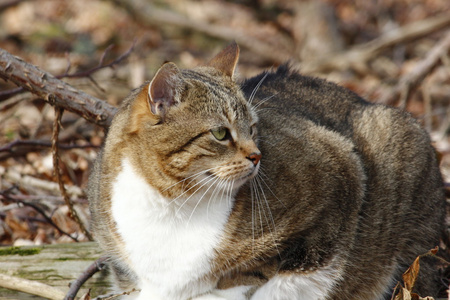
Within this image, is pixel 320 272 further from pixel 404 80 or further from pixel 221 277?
pixel 404 80

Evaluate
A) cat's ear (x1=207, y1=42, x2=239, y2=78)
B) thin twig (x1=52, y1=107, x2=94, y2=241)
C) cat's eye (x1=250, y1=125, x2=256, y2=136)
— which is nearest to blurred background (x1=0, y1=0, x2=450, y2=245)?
thin twig (x1=52, y1=107, x2=94, y2=241)

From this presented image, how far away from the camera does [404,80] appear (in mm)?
5785

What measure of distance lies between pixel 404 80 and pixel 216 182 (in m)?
3.69

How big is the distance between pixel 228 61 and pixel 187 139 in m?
0.70

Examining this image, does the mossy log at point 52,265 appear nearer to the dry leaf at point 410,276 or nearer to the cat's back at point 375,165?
the cat's back at point 375,165

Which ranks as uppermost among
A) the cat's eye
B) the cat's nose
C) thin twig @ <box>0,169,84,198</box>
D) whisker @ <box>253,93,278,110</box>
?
whisker @ <box>253,93,278,110</box>

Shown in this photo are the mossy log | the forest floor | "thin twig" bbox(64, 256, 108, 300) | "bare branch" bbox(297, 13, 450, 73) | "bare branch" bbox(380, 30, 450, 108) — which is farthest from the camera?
"bare branch" bbox(297, 13, 450, 73)

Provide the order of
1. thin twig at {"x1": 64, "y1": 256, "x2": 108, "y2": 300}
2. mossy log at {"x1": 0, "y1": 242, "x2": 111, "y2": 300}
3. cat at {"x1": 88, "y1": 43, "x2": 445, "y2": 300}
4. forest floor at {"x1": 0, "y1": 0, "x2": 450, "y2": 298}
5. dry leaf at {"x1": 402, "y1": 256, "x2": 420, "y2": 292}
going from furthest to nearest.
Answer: forest floor at {"x1": 0, "y1": 0, "x2": 450, "y2": 298}
mossy log at {"x1": 0, "y1": 242, "x2": 111, "y2": 300}
thin twig at {"x1": 64, "y1": 256, "x2": 108, "y2": 300}
dry leaf at {"x1": 402, "y1": 256, "x2": 420, "y2": 292}
cat at {"x1": 88, "y1": 43, "x2": 445, "y2": 300}

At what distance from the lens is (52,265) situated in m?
3.41

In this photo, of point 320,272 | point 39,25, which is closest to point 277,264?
point 320,272

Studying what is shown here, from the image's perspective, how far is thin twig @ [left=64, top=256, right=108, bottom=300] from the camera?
3.07m

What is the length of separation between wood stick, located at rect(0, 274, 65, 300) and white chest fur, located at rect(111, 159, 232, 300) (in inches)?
23.7

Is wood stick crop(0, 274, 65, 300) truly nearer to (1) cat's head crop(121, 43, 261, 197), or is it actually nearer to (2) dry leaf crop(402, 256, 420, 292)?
(1) cat's head crop(121, 43, 261, 197)

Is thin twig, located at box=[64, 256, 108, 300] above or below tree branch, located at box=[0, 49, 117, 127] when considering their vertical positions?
below
